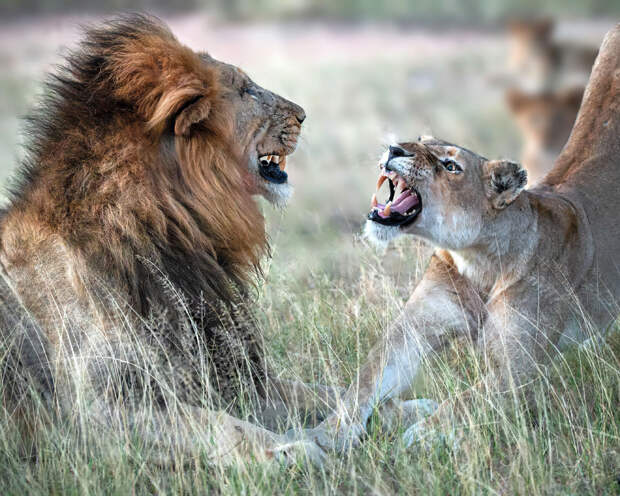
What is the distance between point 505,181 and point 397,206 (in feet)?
1.41

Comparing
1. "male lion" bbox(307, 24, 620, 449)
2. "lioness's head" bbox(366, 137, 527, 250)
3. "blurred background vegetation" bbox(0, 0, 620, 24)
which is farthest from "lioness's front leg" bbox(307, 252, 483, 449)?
"blurred background vegetation" bbox(0, 0, 620, 24)

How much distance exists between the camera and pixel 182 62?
3629mm

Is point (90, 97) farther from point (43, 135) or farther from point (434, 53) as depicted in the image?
point (434, 53)

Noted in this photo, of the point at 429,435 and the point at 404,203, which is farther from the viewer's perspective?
the point at 404,203

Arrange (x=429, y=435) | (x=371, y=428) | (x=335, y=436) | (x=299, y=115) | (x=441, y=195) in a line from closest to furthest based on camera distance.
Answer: (x=429, y=435) → (x=335, y=436) → (x=371, y=428) → (x=441, y=195) → (x=299, y=115)

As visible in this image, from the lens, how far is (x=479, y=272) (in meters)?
4.04

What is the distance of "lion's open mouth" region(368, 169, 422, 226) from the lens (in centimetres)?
389

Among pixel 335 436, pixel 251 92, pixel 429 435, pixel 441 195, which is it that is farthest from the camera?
pixel 251 92

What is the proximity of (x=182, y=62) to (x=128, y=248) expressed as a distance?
27.7 inches

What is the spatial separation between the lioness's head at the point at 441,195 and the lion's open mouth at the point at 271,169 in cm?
39

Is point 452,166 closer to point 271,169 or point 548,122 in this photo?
point 271,169

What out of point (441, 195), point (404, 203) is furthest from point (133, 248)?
point (441, 195)

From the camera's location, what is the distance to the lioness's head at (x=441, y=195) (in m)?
3.88

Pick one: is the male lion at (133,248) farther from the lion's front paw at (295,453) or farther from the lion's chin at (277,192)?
the lion's chin at (277,192)
